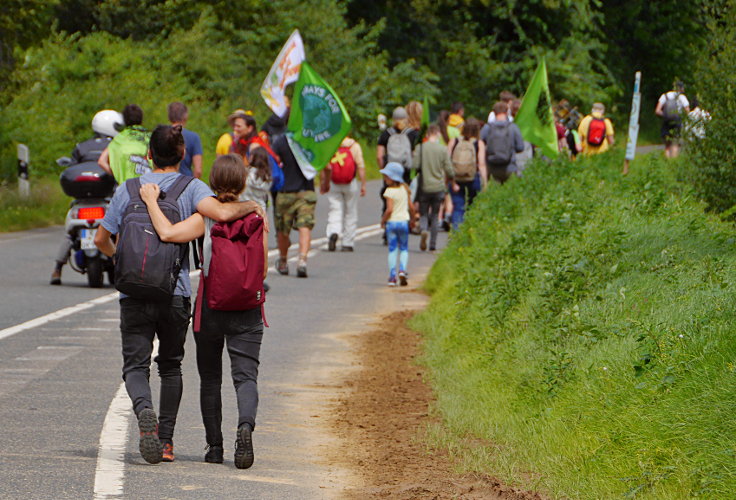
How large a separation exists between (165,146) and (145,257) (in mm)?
642

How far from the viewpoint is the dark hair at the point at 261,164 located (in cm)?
1578

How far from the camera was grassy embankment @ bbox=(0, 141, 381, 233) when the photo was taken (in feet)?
76.9

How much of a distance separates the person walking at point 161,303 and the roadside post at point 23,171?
17901 mm

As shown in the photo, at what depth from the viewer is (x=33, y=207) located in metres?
24.9

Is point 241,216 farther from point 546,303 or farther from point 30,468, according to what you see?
point 546,303

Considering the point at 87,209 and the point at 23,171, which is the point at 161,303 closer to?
the point at 87,209

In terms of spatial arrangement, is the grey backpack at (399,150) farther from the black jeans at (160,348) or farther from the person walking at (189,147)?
the black jeans at (160,348)

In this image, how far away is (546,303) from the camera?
9969 mm

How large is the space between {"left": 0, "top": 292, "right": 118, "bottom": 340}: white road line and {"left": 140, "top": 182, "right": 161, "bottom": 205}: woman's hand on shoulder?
481cm

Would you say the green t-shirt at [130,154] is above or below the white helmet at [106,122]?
below

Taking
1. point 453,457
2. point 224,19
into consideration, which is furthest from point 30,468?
point 224,19

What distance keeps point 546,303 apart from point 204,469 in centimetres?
328

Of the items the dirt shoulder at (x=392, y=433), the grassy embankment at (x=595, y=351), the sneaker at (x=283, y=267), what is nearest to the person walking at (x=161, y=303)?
the dirt shoulder at (x=392, y=433)

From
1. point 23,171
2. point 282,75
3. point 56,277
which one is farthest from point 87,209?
point 23,171
